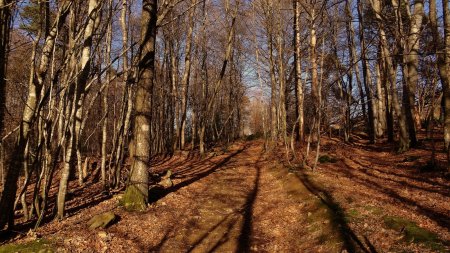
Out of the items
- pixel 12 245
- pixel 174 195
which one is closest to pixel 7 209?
pixel 12 245

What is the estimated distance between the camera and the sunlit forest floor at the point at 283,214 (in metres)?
6.15

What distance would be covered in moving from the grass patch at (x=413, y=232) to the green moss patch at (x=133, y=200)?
520 cm

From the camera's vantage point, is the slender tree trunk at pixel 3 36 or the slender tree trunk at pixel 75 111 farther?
the slender tree trunk at pixel 75 111

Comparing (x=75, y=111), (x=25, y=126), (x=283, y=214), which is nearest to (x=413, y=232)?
(x=283, y=214)

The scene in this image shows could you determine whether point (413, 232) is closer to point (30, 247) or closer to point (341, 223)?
point (341, 223)

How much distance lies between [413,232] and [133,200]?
5.74 meters

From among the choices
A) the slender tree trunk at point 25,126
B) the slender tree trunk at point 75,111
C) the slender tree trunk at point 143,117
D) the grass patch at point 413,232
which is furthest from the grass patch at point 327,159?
the slender tree trunk at point 25,126

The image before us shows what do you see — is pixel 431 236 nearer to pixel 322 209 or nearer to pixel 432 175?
pixel 322 209

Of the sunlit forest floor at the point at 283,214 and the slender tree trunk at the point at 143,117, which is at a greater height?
the slender tree trunk at the point at 143,117

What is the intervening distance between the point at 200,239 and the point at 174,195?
2696 millimetres

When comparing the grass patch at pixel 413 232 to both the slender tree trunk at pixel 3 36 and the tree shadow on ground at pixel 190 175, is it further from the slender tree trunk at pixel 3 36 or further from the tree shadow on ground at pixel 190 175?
the slender tree trunk at pixel 3 36

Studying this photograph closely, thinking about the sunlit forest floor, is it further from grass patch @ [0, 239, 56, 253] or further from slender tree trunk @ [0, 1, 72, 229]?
slender tree trunk @ [0, 1, 72, 229]

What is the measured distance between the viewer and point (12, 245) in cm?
560

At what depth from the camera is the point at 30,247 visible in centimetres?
555
